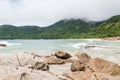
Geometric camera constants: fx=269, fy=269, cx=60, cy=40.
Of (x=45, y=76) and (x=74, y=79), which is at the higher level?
(x=45, y=76)

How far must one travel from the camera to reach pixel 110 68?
17.2 meters

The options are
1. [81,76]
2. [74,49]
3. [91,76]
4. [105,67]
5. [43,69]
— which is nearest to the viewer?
[91,76]

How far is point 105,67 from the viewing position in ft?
58.0

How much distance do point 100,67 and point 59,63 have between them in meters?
5.62

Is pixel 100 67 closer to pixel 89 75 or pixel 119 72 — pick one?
pixel 119 72

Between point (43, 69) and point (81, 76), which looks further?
point (43, 69)

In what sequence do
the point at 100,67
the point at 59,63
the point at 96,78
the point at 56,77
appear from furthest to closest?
the point at 59,63
the point at 100,67
the point at 96,78
the point at 56,77

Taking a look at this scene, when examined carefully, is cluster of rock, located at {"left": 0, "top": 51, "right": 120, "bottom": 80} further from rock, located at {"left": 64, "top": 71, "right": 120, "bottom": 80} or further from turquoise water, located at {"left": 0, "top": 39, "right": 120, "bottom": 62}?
turquoise water, located at {"left": 0, "top": 39, "right": 120, "bottom": 62}

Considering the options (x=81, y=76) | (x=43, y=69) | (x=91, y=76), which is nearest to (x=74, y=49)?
(x=43, y=69)

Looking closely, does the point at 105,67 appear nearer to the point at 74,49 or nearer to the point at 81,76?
the point at 81,76

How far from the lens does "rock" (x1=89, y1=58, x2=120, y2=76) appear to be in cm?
1689

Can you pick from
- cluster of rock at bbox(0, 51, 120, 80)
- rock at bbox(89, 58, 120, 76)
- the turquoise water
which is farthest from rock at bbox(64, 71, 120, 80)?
the turquoise water

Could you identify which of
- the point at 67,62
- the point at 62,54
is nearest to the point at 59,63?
the point at 67,62

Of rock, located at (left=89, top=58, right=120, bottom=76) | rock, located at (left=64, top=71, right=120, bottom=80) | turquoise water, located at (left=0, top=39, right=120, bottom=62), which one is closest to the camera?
rock, located at (left=64, top=71, right=120, bottom=80)
